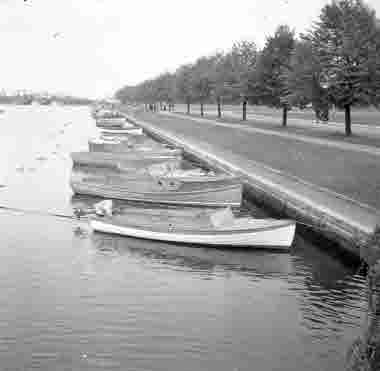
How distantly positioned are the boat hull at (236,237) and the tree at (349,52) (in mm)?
21986

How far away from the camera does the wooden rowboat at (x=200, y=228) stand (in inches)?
750

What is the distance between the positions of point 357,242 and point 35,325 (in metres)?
10.7

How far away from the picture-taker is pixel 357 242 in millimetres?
16500

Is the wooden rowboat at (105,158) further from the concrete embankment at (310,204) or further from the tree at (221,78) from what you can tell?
the tree at (221,78)

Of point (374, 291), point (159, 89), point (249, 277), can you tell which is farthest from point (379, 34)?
point (159, 89)

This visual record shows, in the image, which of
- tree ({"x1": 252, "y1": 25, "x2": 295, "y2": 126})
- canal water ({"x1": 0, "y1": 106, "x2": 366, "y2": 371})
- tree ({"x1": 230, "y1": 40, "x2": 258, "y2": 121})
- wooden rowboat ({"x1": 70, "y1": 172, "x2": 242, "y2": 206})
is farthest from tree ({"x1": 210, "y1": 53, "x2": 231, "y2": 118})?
canal water ({"x1": 0, "y1": 106, "x2": 366, "y2": 371})

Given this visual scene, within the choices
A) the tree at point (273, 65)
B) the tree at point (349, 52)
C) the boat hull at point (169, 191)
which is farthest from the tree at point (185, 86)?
the boat hull at point (169, 191)

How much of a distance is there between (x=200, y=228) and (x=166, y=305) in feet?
19.1

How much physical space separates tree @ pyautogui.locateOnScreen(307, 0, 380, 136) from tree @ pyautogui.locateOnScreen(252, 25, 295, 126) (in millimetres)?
13370

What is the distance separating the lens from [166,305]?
46.6 feet

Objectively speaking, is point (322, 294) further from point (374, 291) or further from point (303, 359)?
point (374, 291)

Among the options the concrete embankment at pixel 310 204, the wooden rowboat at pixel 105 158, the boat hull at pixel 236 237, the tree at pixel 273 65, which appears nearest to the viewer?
the concrete embankment at pixel 310 204

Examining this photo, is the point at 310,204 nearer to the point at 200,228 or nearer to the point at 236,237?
the point at 236,237

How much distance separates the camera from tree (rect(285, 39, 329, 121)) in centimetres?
4031
